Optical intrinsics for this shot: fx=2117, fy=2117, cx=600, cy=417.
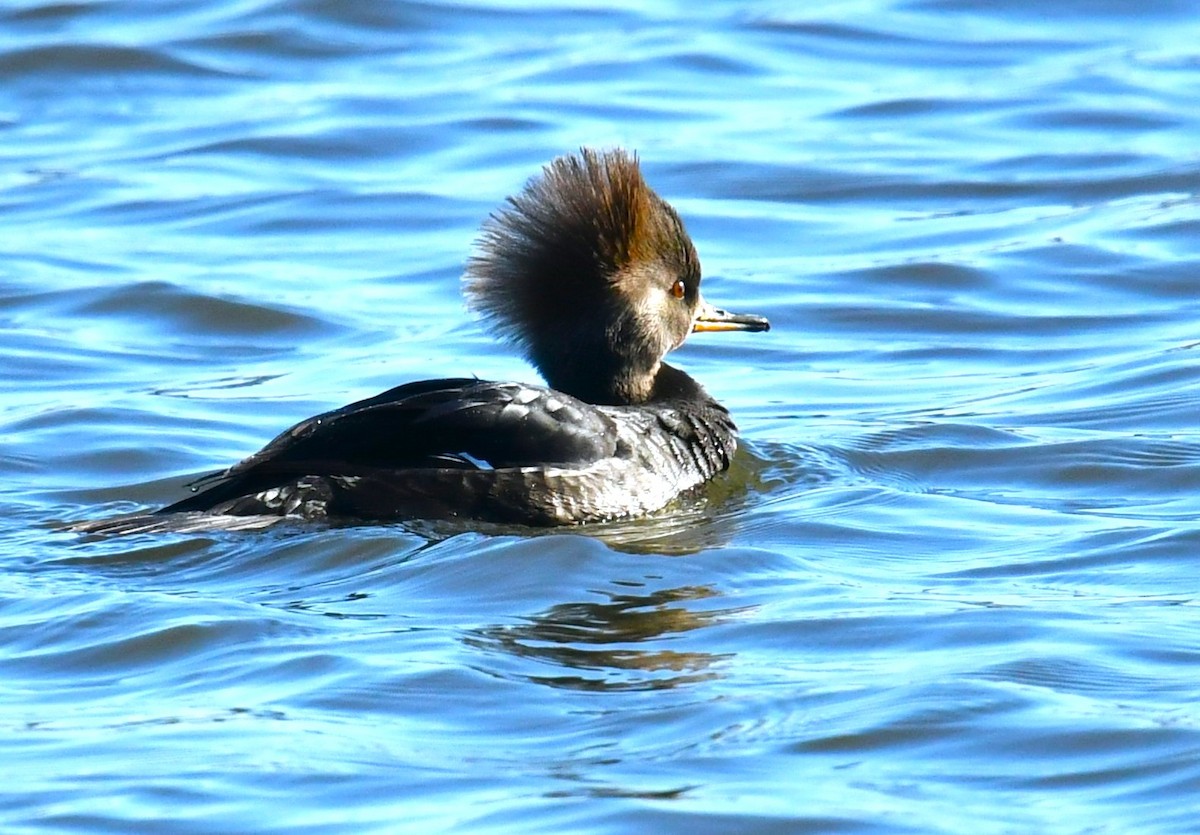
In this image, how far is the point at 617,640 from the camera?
22.0 ft

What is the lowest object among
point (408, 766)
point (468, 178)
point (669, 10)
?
point (408, 766)

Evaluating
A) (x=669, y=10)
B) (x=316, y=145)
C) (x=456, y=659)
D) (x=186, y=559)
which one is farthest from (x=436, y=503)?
(x=669, y=10)

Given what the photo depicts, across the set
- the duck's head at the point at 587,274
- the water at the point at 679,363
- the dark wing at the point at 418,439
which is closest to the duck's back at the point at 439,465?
the dark wing at the point at 418,439

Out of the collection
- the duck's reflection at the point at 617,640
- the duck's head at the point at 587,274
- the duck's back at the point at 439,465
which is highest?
the duck's head at the point at 587,274

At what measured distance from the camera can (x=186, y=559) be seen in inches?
298

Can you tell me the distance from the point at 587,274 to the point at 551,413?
0.71 meters

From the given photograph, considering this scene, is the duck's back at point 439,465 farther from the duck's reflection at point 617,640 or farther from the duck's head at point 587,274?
the duck's reflection at point 617,640

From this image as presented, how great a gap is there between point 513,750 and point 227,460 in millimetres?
4037

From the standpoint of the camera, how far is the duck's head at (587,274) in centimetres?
841

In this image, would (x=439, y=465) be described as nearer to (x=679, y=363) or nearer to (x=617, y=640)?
(x=617, y=640)

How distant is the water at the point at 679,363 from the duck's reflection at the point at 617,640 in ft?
0.08

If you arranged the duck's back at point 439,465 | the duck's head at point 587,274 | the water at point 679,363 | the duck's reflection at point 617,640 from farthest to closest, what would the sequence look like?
the duck's head at point 587,274 → the duck's back at point 439,465 → the duck's reflection at point 617,640 → the water at point 679,363

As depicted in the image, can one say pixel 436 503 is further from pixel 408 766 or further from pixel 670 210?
pixel 408 766

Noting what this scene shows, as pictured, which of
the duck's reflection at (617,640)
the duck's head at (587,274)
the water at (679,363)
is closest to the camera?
the water at (679,363)
